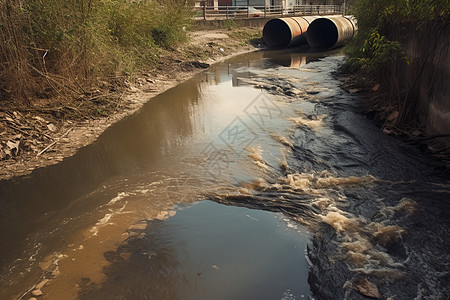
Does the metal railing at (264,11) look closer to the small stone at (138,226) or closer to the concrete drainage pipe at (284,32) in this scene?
the concrete drainage pipe at (284,32)

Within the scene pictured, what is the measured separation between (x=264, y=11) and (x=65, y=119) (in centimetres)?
2583

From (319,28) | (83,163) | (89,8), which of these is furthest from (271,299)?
(319,28)

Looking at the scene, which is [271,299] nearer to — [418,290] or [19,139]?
[418,290]

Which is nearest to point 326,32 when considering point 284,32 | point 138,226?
point 284,32

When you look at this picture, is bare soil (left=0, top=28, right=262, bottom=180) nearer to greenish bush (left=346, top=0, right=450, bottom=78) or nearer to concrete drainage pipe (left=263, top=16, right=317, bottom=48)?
greenish bush (left=346, top=0, right=450, bottom=78)

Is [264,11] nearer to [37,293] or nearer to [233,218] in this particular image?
[233,218]

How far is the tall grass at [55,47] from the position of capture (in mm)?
6281

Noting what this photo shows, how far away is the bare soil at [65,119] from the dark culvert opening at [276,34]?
421 inches

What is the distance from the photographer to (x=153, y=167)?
5547 millimetres

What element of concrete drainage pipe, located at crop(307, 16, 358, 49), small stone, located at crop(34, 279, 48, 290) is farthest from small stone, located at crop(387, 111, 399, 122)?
concrete drainage pipe, located at crop(307, 16, 358, 49)

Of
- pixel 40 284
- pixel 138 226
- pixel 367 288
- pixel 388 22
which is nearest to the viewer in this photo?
pixel 367 288

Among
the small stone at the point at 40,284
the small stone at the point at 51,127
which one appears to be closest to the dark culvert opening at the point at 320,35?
the small stone at the point at 51,127

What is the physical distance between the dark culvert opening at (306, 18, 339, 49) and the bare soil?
35.0 ft

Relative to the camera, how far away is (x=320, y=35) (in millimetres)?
20062
